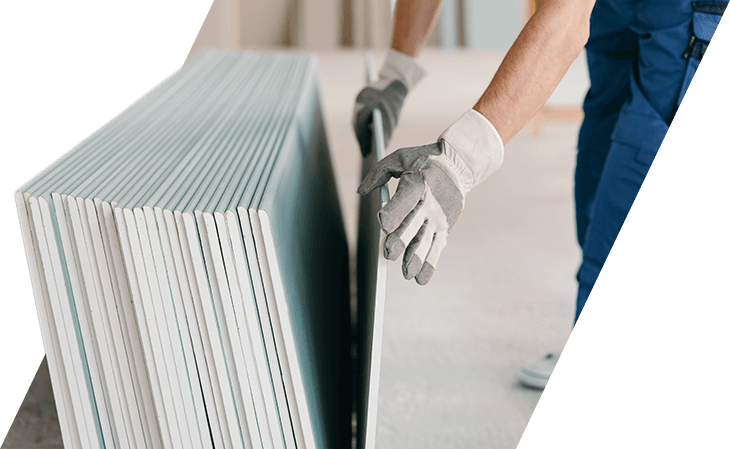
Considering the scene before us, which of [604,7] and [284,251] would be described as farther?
[604,7]

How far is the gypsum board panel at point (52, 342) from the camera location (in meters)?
0.90

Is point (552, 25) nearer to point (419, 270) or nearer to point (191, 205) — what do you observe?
point (419, 270)

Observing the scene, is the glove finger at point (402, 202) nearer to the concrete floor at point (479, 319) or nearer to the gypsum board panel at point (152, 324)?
the gypsum board panel at point (152, 324)

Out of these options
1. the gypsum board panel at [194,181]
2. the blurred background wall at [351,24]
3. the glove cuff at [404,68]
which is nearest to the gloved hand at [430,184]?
the gypsum board panel at [194,181]

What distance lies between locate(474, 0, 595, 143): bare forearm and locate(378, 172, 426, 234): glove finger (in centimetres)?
23

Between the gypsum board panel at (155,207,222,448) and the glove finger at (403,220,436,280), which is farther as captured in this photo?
the glove finger at (403,220,436,280)

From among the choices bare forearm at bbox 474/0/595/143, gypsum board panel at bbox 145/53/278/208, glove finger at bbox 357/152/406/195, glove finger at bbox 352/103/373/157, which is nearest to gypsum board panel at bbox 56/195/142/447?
gypsum board panel at bbox 145/53/278/208

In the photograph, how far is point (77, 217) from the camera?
2.88ft

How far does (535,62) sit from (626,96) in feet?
2.99

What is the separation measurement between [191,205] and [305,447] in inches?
17.1

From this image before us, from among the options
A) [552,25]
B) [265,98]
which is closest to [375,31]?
[265,98]

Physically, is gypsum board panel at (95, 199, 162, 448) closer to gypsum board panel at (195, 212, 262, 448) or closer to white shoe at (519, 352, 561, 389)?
gypsum board panel at (195, 212, 262, 448)

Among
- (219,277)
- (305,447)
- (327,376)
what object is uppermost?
(219,277)

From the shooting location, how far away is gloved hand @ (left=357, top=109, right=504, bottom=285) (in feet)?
3.06
